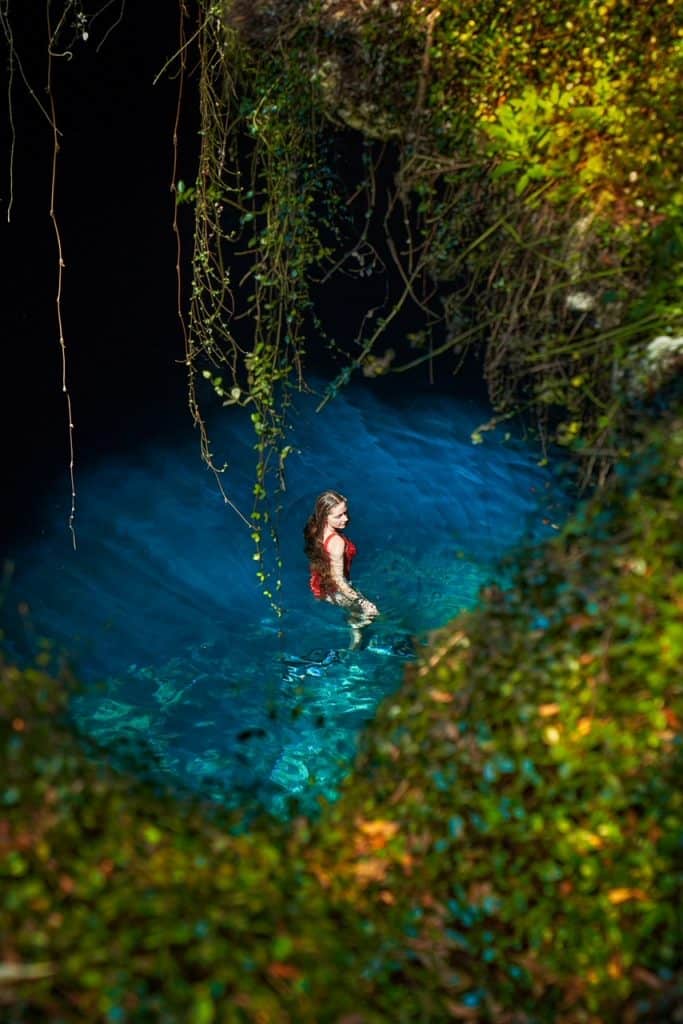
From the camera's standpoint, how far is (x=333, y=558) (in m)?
7.09

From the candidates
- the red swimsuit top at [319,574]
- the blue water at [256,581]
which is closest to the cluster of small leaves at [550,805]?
the blue water at [256,581]

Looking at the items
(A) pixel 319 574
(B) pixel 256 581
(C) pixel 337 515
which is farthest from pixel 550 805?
(B) pixel 256 581

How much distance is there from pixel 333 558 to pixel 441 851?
430 centimetres

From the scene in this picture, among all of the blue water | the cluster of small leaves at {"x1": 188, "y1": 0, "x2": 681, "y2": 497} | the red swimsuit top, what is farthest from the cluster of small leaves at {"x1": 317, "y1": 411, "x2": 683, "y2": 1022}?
the red swimsuit top

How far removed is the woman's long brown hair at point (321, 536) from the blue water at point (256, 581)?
50cm

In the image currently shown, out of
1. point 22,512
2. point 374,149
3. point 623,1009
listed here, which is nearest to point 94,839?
point 623,1009

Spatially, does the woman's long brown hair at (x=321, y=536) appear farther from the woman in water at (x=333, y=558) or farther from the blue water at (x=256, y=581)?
the blue water at (x=256, y=581)

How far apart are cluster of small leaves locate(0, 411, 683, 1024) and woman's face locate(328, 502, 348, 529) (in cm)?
373

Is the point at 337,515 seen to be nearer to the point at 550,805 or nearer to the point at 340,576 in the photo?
the point at 340,576

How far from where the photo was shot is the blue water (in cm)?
675

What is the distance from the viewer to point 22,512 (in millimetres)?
8547

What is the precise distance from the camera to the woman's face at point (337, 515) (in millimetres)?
6934

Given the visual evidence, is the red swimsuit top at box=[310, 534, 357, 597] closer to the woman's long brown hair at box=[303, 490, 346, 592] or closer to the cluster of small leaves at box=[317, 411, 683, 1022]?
the woman's long brown hair at box=[303, 490, 346, 592]

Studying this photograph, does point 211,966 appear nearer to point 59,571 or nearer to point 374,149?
point 59,571
